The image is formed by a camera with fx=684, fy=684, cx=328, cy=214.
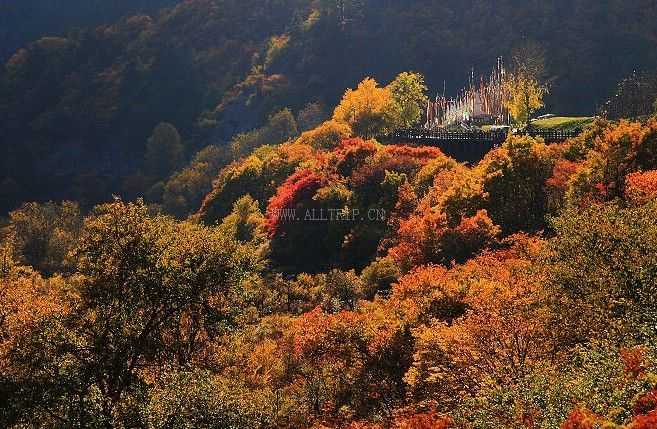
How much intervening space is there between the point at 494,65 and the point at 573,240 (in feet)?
539

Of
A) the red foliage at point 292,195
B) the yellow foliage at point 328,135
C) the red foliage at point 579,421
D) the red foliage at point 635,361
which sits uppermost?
the red foliage at point 635,361

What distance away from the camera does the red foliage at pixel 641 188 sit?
45.2 meters

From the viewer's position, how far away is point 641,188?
47312 millimetres

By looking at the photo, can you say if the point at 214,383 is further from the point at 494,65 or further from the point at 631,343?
the point at 494,65

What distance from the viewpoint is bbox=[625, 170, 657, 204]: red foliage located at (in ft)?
148

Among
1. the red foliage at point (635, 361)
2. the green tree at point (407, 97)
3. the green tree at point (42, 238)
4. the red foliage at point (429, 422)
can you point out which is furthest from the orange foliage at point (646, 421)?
the green tree at point (407, 97)

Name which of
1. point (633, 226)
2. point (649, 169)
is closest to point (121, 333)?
point (633, 226)

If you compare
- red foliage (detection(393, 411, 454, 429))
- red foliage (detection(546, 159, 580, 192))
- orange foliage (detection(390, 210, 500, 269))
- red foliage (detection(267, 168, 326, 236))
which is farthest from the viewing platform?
red foliage (detection(393, 411, 454, 429))

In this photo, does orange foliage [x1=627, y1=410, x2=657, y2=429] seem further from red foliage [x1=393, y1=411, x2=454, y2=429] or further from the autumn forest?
red foliage [x1=393, y1=411, x2=454, y2=429]

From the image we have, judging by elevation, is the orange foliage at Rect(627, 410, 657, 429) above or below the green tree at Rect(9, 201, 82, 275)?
above

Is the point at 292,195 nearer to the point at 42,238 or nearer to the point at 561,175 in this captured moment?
the point at 561,175

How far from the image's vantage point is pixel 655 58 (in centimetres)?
17000

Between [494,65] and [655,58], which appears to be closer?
[655,58]

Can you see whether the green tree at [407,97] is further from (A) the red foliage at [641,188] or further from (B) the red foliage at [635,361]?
(B) the red foliage at [635,361]
